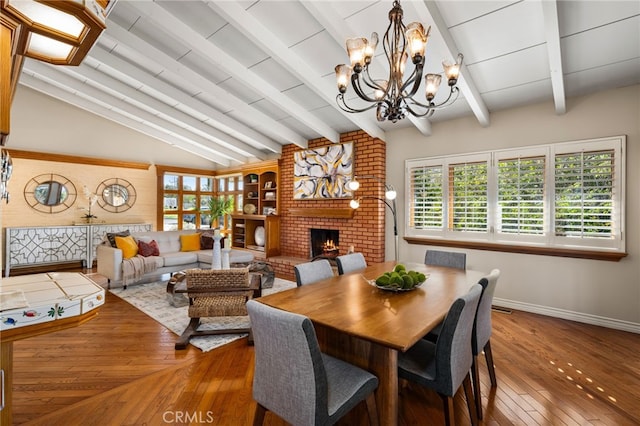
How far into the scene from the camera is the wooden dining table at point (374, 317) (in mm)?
1491

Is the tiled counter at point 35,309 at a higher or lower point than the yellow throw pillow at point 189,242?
higher

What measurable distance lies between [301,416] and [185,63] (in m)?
4.05

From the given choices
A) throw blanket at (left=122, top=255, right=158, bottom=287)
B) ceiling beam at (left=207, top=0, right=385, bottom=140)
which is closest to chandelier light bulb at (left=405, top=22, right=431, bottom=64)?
ceiling beam at (left=207, top=0, right=385, bottom=140)

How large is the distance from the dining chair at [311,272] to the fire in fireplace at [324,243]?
111 inches

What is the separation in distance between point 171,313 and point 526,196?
14.6 feet

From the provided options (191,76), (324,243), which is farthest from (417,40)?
(324,243)

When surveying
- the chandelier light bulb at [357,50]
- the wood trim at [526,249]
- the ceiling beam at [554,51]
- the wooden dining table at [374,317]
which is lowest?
the wooden dining table at [374,317]

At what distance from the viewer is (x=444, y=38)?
2656 mm

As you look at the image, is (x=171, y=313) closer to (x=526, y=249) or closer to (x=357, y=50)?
(x=357, y=50)

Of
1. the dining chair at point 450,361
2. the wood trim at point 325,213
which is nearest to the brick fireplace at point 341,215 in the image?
the wood trim at point 325,213

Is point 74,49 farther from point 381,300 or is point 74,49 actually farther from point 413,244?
point 413,244

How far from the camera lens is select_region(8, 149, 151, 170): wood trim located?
5766 mm

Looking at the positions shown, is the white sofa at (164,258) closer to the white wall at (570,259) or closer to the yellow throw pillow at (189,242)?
the yellow throw pillow at (189,242)

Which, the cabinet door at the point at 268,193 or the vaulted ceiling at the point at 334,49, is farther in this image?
the cabinet door at the point at 268,193
